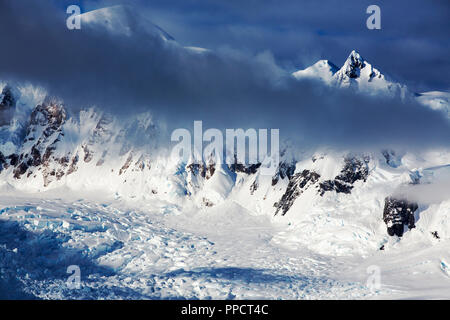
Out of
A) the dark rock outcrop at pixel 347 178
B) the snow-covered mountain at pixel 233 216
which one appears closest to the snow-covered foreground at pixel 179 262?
the snow-covered mountain at pixel 233 216

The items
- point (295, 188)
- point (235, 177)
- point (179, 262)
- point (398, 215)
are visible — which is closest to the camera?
point (179, 262)

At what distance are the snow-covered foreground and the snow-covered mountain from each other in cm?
42

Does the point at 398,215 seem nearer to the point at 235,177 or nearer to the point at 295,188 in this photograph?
the point at 295,188

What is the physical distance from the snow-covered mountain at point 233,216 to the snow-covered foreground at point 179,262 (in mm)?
418

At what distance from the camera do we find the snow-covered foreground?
79625mm

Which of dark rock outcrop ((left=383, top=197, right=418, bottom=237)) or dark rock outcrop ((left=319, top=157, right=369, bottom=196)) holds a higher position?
dark rock outcrop ((left=319, top=157, right=369, bottom=196))

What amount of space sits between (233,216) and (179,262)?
44.4 meters

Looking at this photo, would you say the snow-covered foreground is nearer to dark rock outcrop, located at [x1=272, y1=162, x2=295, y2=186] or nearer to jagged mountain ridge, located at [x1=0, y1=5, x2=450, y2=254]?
jagged mountain ridge, located at [x1=0, y1=5, x2=450, y2=254]

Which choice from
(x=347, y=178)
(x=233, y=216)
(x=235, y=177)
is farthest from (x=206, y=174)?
(x=347, y=178)

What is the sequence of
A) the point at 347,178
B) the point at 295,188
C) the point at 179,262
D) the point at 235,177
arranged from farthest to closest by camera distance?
the point at 235,177
the point at 295,188
the point at 347,178
the point at 179,262

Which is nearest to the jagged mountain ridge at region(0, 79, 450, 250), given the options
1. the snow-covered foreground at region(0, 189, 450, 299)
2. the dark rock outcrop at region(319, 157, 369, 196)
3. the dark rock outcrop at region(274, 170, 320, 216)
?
the dark rock outcrop at region(319, 157, 369, 196)

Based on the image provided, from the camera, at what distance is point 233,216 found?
139m
